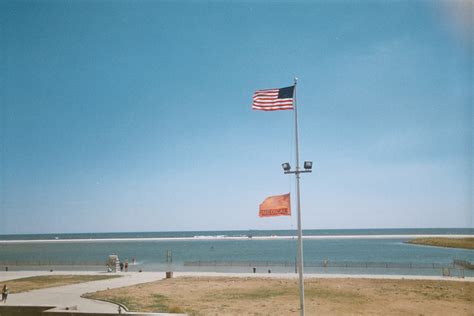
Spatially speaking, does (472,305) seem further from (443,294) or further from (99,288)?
(99,288)

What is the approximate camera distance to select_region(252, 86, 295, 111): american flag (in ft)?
67.7

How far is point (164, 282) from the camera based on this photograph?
4088cm

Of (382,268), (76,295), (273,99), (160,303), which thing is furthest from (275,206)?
(382,268)

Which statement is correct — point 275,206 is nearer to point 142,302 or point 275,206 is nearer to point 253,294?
point 142,302

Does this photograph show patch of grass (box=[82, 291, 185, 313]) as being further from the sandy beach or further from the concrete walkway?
the concrete walkway

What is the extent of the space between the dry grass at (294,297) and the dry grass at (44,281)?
8.99 metres

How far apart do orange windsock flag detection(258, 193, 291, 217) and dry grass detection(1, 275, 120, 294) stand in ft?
93.5

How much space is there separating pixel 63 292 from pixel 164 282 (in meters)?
9.84

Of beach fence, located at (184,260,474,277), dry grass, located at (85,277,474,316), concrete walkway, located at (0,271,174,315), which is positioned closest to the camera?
dry grass, located at (85,277,474,316)

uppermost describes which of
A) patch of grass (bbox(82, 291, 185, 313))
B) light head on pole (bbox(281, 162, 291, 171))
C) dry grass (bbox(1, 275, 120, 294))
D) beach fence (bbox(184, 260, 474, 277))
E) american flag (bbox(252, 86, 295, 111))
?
american flag (bbox(252, 86, 295, 111))

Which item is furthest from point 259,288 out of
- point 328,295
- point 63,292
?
point 63,292

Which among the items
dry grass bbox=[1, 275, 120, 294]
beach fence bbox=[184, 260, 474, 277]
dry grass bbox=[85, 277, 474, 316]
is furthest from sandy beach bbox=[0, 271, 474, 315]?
beach fence bbox=[184, 260, 474, 277]

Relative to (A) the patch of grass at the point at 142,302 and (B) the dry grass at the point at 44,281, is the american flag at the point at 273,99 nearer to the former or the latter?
(A) the patch of grass at the point at 142,302

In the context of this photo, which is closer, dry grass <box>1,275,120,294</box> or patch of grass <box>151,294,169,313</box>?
patch of grass <box>151,294,169,313</box>
